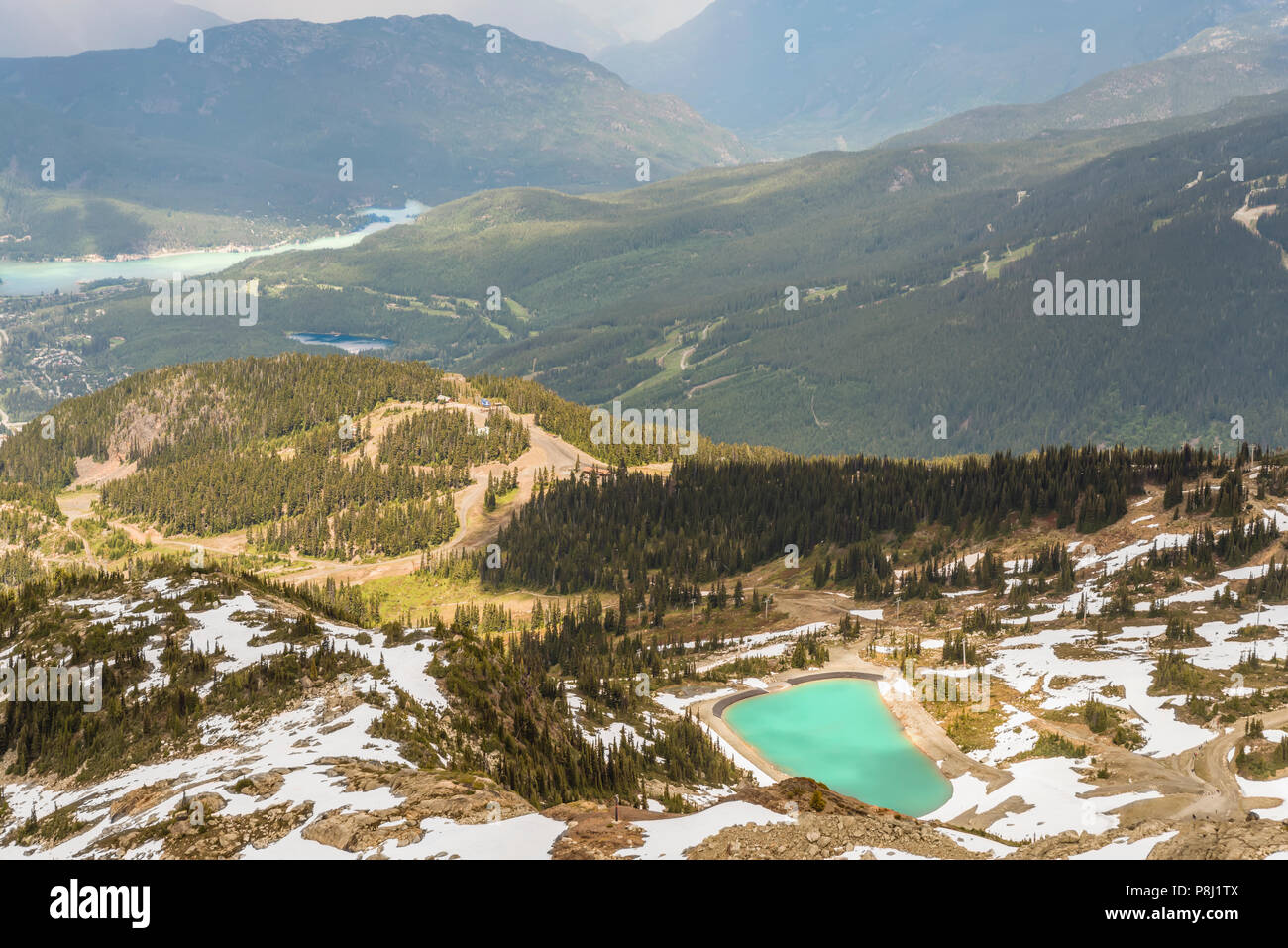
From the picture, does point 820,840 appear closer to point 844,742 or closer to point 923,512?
point 844,742

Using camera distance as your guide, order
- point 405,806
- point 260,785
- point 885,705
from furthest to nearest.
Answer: point 885,705
point 260,785
point 405,806

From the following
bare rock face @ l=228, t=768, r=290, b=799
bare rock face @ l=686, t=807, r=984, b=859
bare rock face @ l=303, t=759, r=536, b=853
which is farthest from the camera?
bare rock face @ l=228, t=768, r=290, b=799

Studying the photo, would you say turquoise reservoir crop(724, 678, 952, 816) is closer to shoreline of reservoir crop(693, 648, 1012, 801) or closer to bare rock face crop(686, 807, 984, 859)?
shoreline of reservoir crop(693, 648, 1012, 801)

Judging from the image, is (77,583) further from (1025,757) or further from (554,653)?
(1025,757)

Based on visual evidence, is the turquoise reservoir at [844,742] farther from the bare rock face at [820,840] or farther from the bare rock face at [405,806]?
the bare rock face at [405,806]

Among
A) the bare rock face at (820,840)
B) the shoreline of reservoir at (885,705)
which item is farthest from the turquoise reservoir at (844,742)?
the bare rock face at (820,840)

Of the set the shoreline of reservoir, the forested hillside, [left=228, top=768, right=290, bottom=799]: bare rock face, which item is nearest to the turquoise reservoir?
the shoreline of reservoir

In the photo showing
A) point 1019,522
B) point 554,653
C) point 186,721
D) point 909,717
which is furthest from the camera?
point 1019,522

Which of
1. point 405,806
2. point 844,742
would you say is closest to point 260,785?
point 405,806
